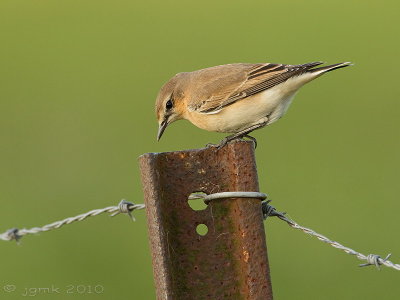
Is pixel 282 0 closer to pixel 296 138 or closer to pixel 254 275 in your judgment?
pixel 296 138

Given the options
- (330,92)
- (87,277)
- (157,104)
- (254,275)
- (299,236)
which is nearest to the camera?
(254,275)

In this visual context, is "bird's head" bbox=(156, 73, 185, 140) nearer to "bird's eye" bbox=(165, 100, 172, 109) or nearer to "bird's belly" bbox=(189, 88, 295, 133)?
"bird's eye" bbox=(165, 100, 172, 109)

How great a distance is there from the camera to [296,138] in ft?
37.6

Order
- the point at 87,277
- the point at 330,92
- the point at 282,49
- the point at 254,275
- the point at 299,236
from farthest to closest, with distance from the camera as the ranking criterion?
the point at 282,49 → the point at 330,92 → the point at 299,236 → the point at 87,277 → the point at 254,275

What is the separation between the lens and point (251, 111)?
620 cm

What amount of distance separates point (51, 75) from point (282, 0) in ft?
18.7

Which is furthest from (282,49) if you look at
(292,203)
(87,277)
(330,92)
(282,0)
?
(87,277)

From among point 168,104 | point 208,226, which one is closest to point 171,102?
point 168,104

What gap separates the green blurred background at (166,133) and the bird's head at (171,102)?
1843 mm

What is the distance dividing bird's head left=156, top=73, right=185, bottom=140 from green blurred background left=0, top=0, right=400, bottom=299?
184 centimetres

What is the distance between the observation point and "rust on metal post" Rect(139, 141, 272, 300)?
395 cm

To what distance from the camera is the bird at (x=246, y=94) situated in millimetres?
6168

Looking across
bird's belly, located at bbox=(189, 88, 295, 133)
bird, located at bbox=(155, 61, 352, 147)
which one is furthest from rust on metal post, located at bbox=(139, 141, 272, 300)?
bird's belly, located at bbox=(189, 88, 295, 133)

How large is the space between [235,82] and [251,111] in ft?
0.98
